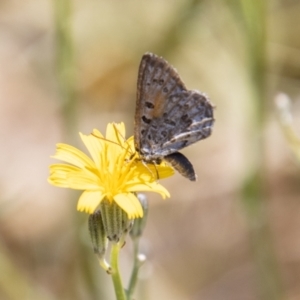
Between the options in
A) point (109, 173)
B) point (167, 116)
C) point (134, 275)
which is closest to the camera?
point (109, 173)

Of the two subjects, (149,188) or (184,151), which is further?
(184,151)

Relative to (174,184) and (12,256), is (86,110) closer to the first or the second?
(174,184)

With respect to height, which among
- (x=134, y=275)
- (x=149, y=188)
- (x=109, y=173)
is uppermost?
(x=109, y=173)

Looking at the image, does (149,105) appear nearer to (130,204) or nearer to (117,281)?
(130,204)

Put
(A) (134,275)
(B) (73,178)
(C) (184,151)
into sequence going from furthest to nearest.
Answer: (C) (184,151), (A) (134,275), (B) (73,178)

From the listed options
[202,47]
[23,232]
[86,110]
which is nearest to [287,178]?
[202,47]

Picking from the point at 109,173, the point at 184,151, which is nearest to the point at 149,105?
the point at 109,173

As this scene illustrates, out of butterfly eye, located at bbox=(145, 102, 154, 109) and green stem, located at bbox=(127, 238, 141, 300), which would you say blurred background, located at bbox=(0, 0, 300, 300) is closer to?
green stem, located at bbox=(127, 238, 141, 300)

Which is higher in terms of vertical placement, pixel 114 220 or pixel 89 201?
pixel 89 201

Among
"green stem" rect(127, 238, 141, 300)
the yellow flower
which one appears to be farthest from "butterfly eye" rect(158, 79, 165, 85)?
"green stem" rect(127, 238, 141, 300)
